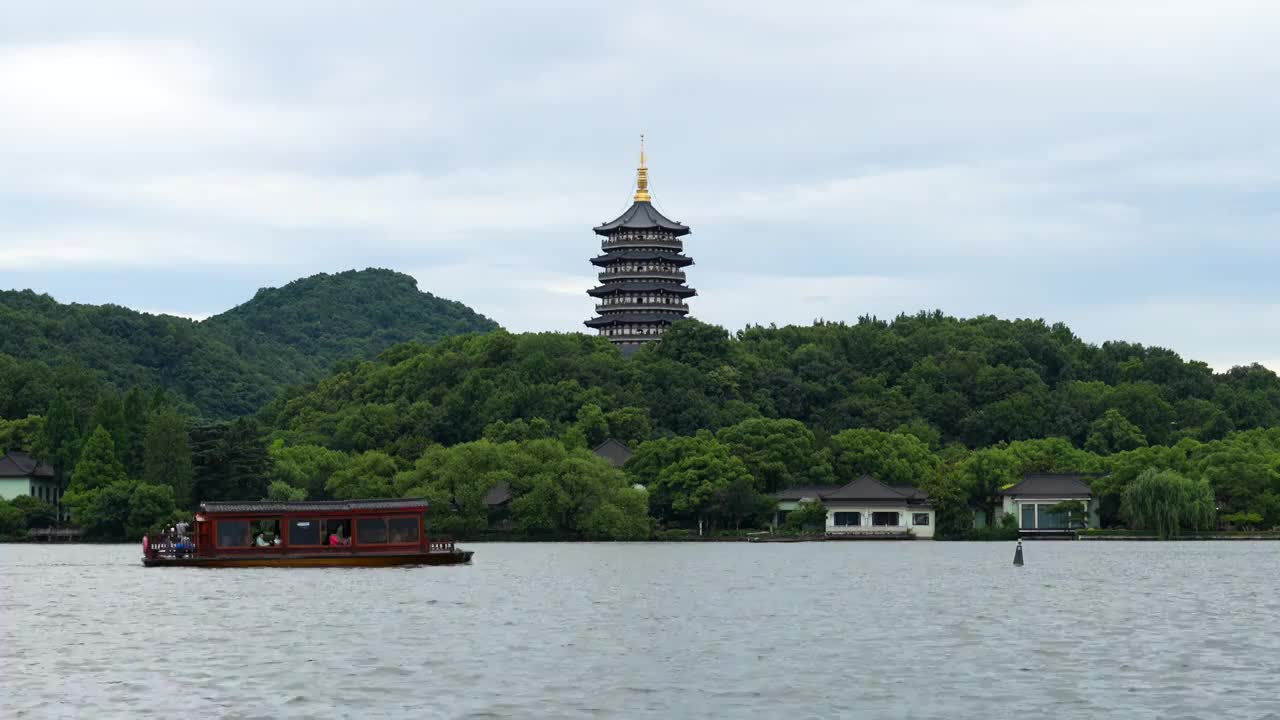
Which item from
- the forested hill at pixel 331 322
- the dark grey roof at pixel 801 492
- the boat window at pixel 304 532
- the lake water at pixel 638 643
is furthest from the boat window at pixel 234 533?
the forested hill at pixel 331 322

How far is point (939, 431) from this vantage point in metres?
112

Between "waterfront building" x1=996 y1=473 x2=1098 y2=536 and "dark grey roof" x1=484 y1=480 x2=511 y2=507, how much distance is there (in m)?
27.1

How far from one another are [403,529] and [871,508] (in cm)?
4035

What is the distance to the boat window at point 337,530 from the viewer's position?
55375 millimetres

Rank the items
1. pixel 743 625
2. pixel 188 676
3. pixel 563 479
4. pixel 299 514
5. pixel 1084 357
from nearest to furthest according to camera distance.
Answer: pixel 188 676 → pixel 743 625 → pixel 299 514 → pixel 563 479 → pixel 1084 357

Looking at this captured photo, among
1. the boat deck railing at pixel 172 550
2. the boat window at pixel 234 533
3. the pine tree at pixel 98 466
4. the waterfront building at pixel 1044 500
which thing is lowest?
the boat deck railing at pixel 172 550

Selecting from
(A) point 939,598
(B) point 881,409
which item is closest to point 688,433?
(B) point 881,409

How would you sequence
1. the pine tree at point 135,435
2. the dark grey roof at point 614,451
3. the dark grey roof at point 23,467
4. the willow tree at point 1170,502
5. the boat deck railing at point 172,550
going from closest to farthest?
the boat deck railing at point 172,550 → the pine tree at point 135,435 → the willow tree at point 1170,502 → the dark grey roof at point 23,467 → the dark grey roof at point 614,451

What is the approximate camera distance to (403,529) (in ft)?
183

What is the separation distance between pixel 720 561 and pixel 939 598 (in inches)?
798

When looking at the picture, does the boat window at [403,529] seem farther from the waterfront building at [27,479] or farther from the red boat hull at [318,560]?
the waterfront building at [27,479]

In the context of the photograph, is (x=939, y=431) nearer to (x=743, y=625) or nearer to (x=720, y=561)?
(x=720, y=561)

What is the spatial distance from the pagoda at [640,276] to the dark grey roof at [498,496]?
151ft

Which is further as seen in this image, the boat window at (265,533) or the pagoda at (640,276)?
the pagoda at (640,276)
